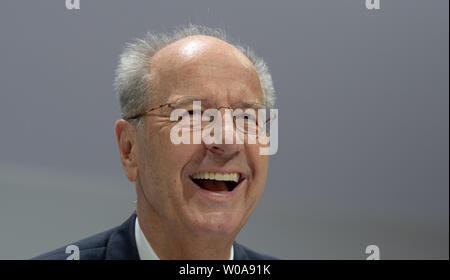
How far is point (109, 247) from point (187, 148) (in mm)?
393

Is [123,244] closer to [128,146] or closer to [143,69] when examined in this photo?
[128,146]

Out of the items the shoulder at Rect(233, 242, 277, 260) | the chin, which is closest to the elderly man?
the chin

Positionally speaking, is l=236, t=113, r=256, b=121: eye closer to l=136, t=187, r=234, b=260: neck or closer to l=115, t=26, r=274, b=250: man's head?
l=115, t=26, r=274, b=250: man's head

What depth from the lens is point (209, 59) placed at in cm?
141

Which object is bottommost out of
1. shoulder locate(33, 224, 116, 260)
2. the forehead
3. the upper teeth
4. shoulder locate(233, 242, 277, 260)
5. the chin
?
shoulder locate(233, 242, 277, 260)

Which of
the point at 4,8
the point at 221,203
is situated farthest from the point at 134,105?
the point at 4,8

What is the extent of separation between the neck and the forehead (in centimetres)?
34

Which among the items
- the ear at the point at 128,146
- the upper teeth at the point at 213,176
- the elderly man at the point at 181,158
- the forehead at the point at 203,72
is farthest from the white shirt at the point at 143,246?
the forehead at the point at 203,72

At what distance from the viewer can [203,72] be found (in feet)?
4.55

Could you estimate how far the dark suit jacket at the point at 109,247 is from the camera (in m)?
1.46

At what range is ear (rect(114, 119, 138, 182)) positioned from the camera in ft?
4.86

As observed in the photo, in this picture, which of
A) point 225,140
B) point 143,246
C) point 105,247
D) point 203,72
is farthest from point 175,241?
point 203,72

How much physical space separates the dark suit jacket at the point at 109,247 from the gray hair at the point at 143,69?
0.35 metres
